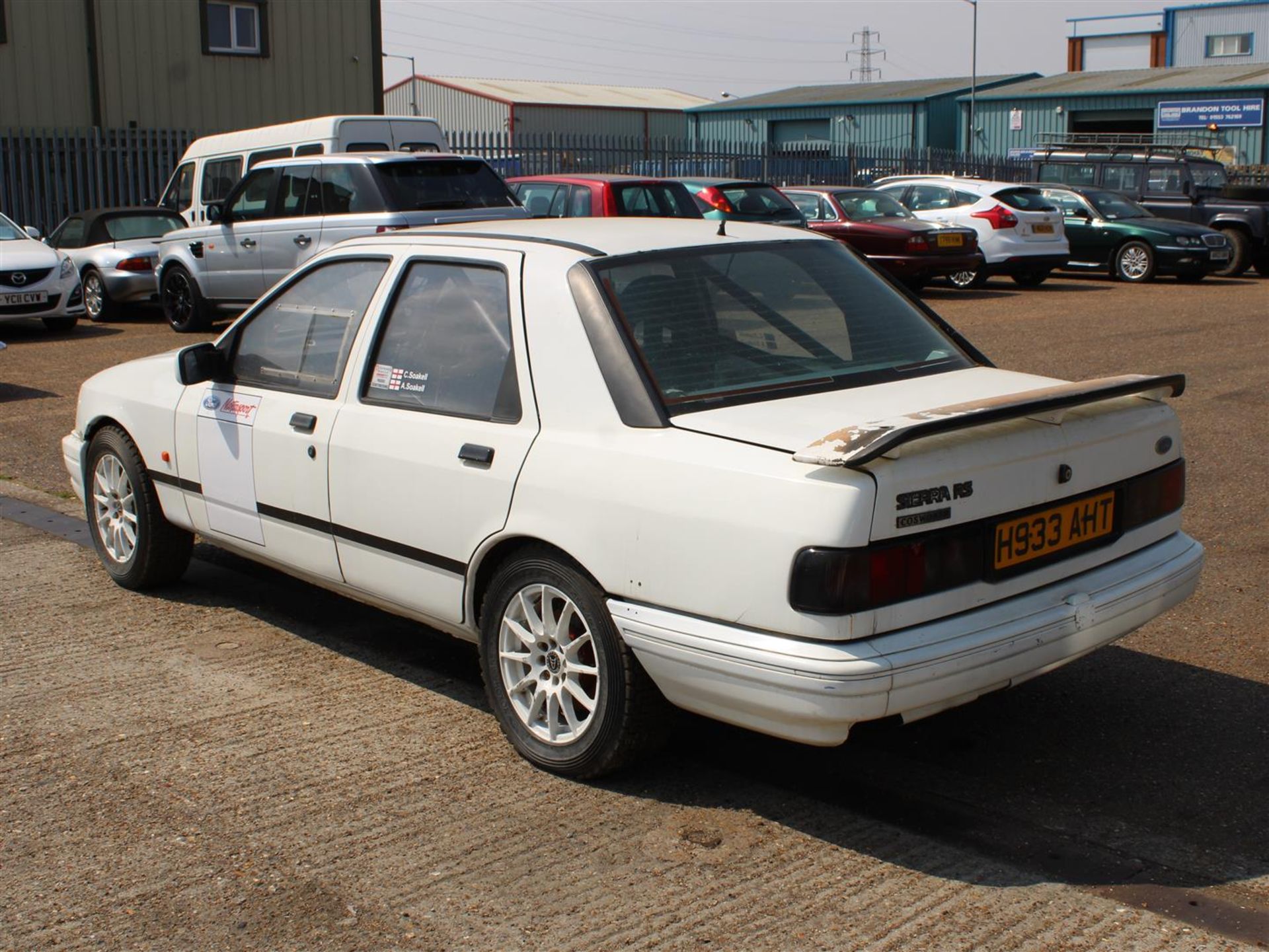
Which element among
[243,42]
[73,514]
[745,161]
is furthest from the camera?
[745,161]

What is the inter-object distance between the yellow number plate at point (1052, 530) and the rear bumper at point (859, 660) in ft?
0.36

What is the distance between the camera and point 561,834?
3742 millimetres

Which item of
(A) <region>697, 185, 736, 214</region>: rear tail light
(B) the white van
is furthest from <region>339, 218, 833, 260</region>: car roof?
(A) <region>697, 185, 736, 214</region>: rear tail light

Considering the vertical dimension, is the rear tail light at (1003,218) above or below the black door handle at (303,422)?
above

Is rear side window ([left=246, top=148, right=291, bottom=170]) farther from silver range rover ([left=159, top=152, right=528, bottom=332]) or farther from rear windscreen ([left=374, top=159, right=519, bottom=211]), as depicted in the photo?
rear windscreen ([left=374, top=159, right=519, bottom=211])

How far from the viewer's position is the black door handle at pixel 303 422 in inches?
188

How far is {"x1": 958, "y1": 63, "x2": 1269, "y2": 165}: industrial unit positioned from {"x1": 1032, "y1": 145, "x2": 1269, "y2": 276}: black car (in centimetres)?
2128

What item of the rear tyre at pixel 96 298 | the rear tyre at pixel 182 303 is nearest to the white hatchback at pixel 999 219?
the rear tyre at pixel 182 303

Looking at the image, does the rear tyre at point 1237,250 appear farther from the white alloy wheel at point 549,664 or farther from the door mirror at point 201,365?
the white alloy wheel at point 549,664

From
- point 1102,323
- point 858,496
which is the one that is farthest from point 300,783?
point 1102,323

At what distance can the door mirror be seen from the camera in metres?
5.18

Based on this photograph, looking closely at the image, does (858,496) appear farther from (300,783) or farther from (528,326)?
(300,783)

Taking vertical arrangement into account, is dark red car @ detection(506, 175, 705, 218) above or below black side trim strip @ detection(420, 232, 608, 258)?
above

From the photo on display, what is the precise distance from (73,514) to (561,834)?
4.65m
